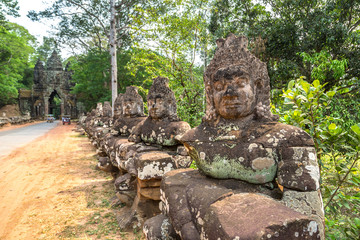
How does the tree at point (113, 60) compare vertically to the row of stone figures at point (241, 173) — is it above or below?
A: above

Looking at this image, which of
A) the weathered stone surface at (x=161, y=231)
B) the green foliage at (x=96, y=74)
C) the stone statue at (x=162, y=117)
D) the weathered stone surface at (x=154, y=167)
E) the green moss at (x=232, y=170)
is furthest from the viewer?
the green foliage at (x=96, y=74)

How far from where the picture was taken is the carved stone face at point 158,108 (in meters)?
3.51

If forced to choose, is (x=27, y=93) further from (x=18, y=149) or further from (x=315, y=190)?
(x=315, y=190)

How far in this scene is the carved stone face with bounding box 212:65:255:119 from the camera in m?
1.90

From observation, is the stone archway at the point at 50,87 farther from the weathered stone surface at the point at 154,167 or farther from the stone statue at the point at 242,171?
the stone statue at the point at 242,171

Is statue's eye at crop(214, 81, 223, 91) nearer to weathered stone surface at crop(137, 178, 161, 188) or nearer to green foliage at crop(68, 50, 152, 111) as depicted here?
weathered stone surface at crop(137, 178, 161, 188)

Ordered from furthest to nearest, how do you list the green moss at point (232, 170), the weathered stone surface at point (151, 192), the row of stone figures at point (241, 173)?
the weathered stone surface at point (151, 192) → the green moss at point (232, 170) → the row of stone figures at point (241, 173)

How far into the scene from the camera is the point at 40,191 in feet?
16.5

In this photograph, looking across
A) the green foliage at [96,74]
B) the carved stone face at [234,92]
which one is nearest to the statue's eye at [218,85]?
the carved stone face at [234,92]

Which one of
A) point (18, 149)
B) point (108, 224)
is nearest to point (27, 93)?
point (18, 149)

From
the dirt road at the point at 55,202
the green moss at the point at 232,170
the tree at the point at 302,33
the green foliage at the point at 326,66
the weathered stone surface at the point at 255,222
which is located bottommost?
the dirt road at the point at 55,202

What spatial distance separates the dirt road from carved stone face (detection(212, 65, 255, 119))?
231 cm

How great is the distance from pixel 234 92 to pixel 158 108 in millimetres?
1807

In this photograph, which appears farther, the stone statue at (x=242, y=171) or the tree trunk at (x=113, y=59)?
the tree trunk at (x=113, y=59)
